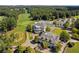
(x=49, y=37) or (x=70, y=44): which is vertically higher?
(x=49, y=37)

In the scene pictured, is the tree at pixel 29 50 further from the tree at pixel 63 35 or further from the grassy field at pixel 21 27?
the tree at pixel 63 35

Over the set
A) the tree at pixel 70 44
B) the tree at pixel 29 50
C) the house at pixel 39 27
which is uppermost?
the house at pixel 39 27

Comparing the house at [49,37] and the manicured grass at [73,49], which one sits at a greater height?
the house at [49,37]

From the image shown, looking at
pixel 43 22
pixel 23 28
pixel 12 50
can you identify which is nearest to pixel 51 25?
pixel 43 22

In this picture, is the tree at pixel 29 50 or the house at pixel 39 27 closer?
the tree at pixel 29 50

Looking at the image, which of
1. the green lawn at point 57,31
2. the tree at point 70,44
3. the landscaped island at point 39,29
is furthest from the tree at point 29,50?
the tree at point 70,44

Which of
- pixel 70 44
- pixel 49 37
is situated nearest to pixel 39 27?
pixel 49 37

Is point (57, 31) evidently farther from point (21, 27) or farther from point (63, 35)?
point (21, 27)

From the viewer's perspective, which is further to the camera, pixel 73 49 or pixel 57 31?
pixel 57 31

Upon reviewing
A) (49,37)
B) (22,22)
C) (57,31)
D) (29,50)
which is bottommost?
(29,50)
